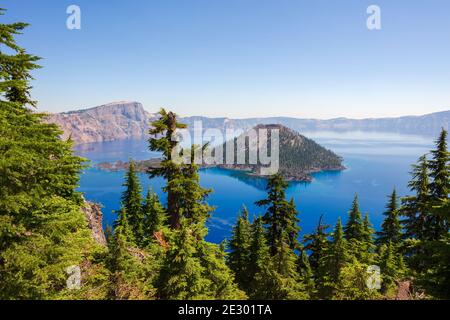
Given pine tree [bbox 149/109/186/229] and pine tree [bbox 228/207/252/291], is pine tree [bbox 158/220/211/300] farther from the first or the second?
pine tree [bbox 228/207/252/291]

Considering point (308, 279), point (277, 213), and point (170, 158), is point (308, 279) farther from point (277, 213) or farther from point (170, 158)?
point (170, 158)

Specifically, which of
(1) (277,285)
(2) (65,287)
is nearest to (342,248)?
(1) (277,285)

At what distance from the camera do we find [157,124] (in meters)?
16.1

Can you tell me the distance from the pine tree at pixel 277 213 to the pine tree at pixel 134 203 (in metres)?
18.9

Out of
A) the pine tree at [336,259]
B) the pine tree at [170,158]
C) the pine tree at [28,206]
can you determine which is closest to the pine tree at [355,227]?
the pine tree at [336,259]

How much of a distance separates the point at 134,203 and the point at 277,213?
21323 mm

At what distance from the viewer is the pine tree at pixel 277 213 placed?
25.4 m

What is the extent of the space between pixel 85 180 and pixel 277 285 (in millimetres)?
189558

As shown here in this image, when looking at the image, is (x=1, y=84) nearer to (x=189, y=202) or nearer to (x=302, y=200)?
(x=189, y=202)

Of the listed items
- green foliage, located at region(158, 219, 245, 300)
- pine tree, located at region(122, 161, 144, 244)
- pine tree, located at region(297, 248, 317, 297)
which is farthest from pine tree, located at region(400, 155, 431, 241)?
pine tree, located at region(122, 161, 144, 244)

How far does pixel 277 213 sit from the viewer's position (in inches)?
1021

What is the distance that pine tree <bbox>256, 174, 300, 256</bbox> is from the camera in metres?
25.4

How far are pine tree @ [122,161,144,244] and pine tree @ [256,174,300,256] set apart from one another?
1888 cm

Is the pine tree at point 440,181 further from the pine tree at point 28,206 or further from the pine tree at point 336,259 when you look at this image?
the pine tree at point 28,206
